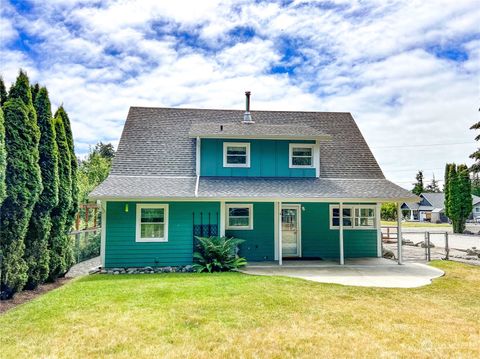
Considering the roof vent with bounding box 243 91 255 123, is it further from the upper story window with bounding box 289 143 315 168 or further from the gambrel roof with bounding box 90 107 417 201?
the upper story window with bounding box 289 143 315 168

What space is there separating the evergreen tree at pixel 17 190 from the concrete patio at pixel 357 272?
590 cm

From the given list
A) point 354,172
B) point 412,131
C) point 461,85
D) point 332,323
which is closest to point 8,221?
point 332,323

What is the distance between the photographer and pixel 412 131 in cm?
2230

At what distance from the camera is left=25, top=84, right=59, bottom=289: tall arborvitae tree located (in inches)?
319

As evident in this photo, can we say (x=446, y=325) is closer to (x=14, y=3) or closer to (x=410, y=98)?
(x=14, y=3)

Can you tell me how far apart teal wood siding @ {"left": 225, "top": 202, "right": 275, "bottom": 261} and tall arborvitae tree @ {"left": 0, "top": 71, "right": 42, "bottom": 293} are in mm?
6274

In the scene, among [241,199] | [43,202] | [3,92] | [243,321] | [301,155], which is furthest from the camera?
[301,155]

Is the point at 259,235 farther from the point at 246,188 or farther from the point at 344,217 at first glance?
the point at 344,217

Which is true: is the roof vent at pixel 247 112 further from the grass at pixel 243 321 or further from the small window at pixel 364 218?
the grass at pixel 243 321

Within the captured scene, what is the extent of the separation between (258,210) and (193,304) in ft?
19.4

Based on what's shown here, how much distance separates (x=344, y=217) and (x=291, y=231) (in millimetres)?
2171

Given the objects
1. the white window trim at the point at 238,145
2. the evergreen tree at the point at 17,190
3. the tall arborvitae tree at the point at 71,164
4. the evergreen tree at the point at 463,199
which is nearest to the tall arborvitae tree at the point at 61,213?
the tall arborvitae tree at the point at 71,164

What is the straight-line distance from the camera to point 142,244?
10500mm

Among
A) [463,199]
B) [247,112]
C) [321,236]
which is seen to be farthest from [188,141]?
[463,199]
